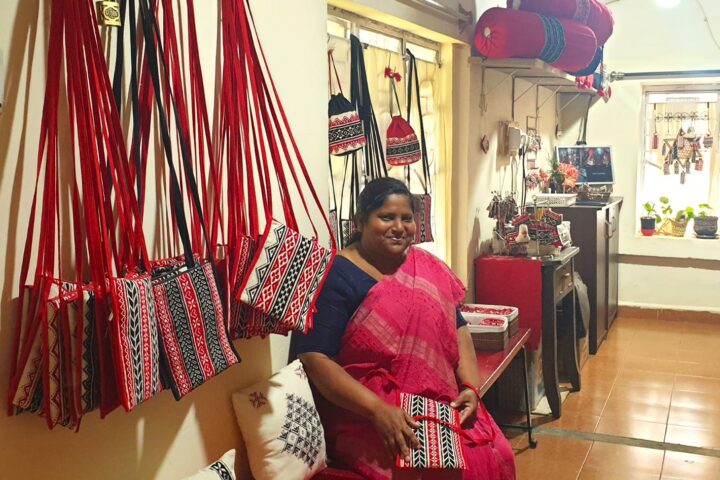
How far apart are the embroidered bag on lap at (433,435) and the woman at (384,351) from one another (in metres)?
0.03

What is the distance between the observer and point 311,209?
2373 mm

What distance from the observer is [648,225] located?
6555 mm

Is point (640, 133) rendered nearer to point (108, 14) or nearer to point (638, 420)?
point (638, 420)

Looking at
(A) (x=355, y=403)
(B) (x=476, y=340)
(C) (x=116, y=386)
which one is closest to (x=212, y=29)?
(C) (x=116, y=386)

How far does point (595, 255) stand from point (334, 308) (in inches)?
135

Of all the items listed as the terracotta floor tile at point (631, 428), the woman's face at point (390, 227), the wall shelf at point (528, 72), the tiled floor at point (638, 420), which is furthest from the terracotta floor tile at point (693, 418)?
the woman's face at point (390, 227)

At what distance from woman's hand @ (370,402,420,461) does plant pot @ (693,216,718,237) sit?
196 inches

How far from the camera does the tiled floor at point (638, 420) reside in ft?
11.5

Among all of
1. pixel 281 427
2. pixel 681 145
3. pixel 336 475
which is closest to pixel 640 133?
pixel 681 145

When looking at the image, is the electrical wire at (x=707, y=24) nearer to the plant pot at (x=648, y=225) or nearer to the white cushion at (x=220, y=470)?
the plant pot at (x=648, y=225)

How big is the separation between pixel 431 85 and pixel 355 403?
2.20 m

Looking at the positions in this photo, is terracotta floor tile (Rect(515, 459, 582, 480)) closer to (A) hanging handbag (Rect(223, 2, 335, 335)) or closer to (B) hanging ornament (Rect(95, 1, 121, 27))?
(A) hanging handbag (Rect(223, 2, 335, 335))

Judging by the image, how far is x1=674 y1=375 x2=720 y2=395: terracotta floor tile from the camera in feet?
15.1

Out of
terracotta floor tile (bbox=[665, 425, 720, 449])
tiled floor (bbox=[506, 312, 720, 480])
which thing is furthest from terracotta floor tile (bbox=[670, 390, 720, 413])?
terracotta floor tile (bbox=[665, 425, 720, 449])
